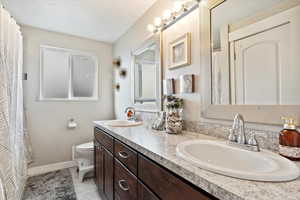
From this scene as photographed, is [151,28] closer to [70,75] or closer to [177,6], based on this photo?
[177,6]

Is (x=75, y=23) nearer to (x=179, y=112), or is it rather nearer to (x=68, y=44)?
(x=68, y=44)

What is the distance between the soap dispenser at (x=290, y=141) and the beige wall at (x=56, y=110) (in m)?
2.72

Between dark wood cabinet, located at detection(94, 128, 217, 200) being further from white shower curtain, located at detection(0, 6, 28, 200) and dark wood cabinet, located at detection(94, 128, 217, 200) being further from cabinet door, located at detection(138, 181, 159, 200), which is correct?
white shower curtain, located at detection(0, 6, 28, 200)

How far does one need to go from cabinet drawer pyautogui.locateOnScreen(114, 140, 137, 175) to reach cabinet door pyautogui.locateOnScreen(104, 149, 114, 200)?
173mm

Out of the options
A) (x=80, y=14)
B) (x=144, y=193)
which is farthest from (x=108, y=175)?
(x=80, y=14)

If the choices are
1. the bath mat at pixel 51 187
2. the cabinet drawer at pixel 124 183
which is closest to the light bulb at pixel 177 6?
the cabinet drawer at pixel 124 183

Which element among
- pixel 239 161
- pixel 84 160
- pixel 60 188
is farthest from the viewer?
pixel 84 160

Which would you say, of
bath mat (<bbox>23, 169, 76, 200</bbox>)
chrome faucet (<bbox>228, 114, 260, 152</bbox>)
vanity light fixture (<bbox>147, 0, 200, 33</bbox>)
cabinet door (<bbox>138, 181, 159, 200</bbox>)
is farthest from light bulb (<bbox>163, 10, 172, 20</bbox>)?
bath mat (<bbox>23, 169, 76, 200</bbox>)

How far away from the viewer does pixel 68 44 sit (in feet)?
8.80

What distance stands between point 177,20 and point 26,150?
2.57 metres

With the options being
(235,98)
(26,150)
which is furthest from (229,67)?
(26,150)

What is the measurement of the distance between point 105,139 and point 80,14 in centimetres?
165

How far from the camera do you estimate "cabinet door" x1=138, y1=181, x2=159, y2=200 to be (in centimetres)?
81

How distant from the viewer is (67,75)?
275 centimetres
